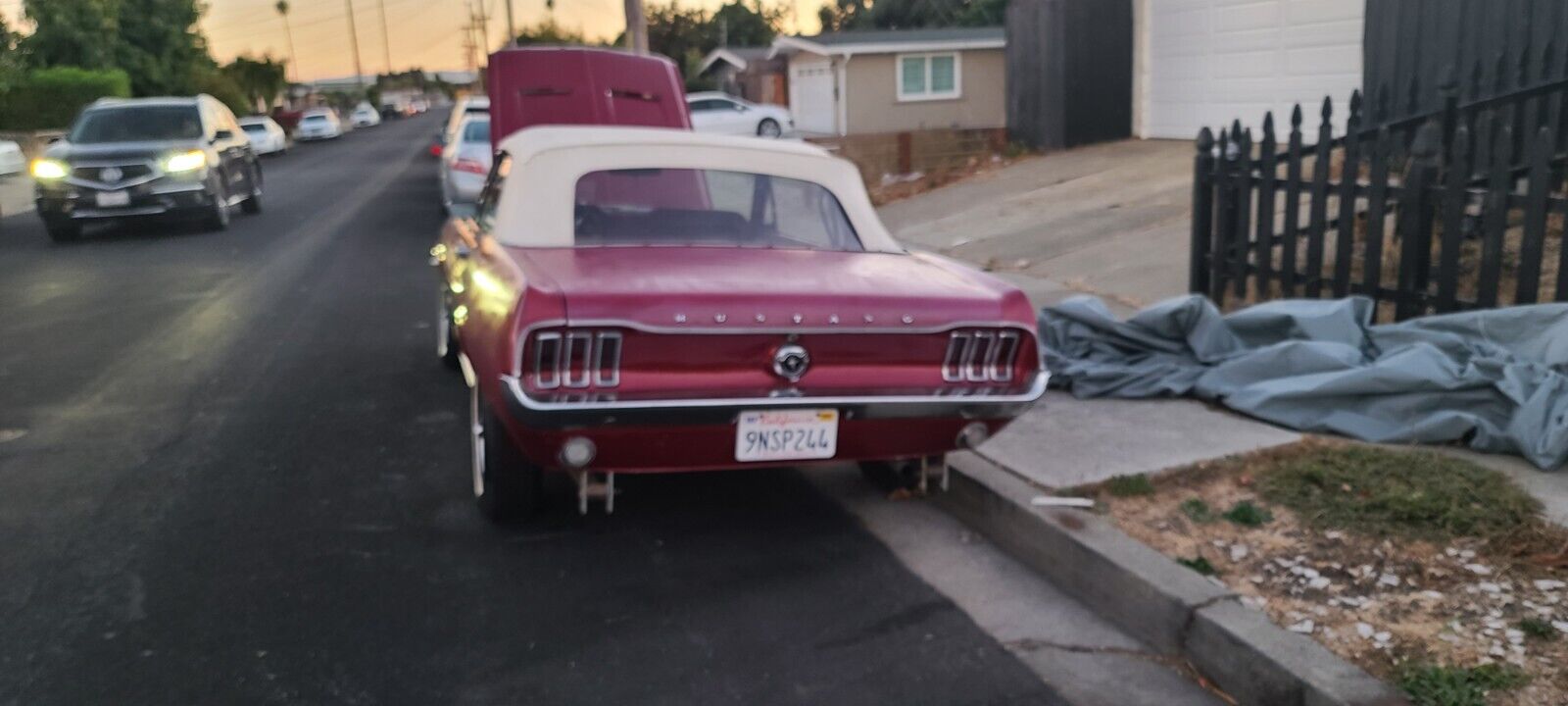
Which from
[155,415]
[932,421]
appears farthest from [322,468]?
[932,421]

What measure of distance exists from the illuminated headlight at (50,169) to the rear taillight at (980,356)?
13899 mm

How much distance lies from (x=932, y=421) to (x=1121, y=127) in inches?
534

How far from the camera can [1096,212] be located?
40.0 ft

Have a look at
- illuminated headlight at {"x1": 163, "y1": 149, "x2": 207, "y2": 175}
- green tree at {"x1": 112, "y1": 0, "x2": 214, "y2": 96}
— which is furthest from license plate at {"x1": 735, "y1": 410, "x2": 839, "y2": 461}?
green tree at {"x1": 112, "y1": 0, "x2": 214, "y2": 96}

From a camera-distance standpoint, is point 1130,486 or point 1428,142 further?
point 1428,142

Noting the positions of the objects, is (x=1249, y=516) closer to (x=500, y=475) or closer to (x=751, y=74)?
(x=500, y=475)

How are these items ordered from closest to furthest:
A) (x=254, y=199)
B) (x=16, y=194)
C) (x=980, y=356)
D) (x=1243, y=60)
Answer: (x=980, y=356)
(x=1243, y=60)
(x=254, y=199)
(x=16, y=194)

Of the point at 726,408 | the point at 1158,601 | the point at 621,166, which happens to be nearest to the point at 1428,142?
the point at 1158,601

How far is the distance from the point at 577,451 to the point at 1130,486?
7.01 ft

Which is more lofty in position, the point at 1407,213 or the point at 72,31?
the point at 72,31

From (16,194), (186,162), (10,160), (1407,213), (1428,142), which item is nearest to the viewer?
(1407,213)

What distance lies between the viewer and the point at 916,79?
3058 cm

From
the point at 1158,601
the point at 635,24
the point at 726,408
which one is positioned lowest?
the point at 1158,601

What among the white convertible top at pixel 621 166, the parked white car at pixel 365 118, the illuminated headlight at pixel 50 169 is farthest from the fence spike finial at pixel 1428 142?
the parked white car at pixel 365 118
